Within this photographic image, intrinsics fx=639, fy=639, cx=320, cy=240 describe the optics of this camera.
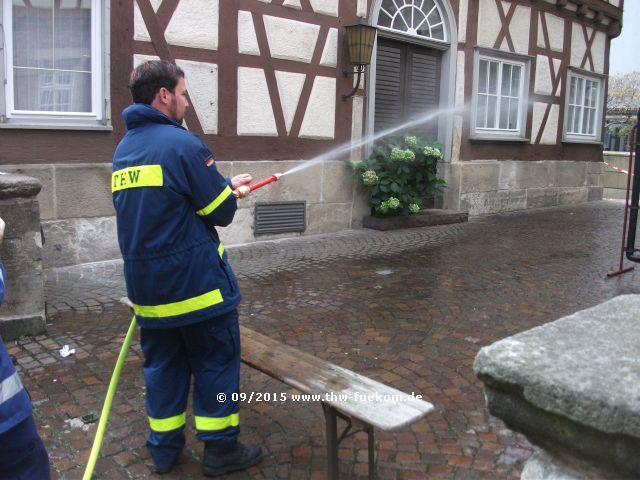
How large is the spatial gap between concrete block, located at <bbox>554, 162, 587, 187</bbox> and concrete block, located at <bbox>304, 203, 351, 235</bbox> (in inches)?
230

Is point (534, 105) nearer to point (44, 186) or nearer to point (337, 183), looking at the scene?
point (337, 183)

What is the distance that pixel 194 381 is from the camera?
112 inches

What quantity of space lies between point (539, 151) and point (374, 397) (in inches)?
432

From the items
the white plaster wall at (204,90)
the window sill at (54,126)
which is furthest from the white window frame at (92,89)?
the white plaster wall at (204,90)

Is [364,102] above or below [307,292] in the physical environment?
above

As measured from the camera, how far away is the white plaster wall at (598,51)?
13641mm

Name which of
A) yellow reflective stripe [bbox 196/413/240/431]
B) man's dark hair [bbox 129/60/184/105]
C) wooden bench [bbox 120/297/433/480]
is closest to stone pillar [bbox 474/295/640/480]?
wooden bench [bbox 120/297/433/480]

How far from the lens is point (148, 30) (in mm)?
6934

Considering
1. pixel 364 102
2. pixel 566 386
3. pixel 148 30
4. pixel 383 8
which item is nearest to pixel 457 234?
pixel 364 102

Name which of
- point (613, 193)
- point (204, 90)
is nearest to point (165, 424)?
point (204, 90)

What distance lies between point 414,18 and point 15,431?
9.34 m

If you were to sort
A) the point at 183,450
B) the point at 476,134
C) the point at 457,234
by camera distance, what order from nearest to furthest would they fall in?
the point at 183,450
the point at 457,234
the point at 476,134

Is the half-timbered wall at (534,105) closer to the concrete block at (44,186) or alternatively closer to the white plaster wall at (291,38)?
the white plaster wall at (291,38)

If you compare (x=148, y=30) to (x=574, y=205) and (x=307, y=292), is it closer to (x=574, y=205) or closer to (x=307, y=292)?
(x=307, y=292)
